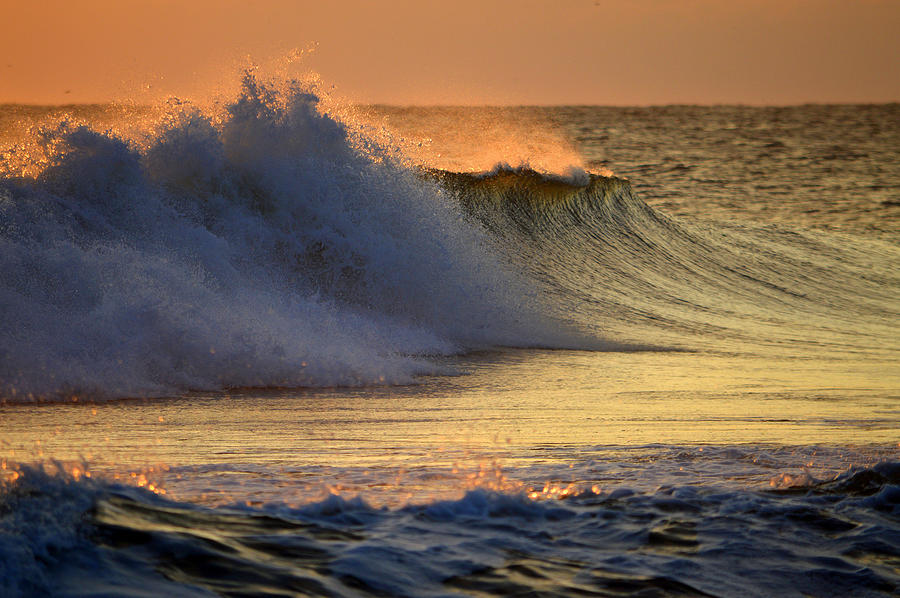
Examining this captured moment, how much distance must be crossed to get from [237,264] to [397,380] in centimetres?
274

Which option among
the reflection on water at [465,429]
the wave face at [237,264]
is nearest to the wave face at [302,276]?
the wave face at [237,264]

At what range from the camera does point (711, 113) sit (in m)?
66.4

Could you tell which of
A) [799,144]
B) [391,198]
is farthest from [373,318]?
[799,144]

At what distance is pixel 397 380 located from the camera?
7.40 metres

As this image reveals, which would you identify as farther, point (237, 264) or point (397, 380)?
point (237, 264)

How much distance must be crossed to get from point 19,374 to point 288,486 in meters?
3.32

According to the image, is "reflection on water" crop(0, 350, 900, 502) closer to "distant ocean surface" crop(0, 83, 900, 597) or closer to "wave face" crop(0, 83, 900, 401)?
"distant ocean surface" crop(0, 83, 900, 597)

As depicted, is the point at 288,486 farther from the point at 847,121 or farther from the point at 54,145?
the point at 847,121

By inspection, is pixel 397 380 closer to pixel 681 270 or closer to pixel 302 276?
pixel 302 276

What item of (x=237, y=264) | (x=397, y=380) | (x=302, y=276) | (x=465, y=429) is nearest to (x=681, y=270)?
(x=302, y=276)

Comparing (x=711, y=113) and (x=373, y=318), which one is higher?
(x=711, y=113)

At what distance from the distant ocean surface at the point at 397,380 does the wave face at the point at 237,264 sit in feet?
0.10

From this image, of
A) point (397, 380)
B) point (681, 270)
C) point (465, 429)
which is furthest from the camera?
point (681, 270)

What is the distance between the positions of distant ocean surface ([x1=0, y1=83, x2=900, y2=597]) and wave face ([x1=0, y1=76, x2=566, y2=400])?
0.03 meters
